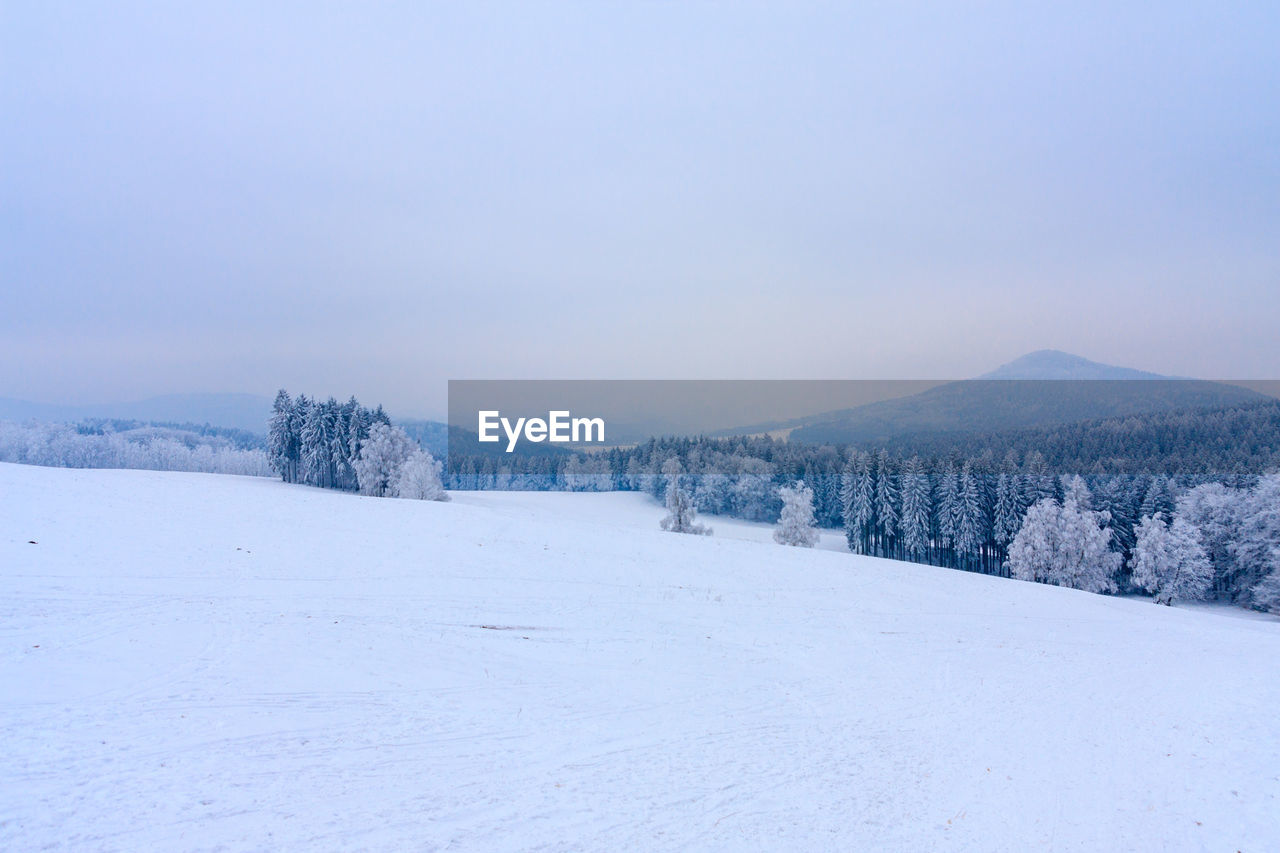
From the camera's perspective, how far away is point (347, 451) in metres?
59.1

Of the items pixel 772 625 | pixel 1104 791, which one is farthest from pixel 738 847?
pixel 772 625

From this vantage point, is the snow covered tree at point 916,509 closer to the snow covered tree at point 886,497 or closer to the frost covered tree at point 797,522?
the snow covered tree at point 886,497

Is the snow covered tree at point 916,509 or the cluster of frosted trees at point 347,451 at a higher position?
the cluster of frosted trees at point 347,451

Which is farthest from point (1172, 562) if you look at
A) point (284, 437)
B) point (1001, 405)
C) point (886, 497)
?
point (1001, 405)

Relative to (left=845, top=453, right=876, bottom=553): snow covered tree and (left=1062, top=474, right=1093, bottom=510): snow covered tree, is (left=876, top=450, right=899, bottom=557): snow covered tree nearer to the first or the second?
(left=845, top=453, right=876, bottom=553): snow covered tree

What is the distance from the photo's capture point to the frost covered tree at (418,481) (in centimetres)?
5238

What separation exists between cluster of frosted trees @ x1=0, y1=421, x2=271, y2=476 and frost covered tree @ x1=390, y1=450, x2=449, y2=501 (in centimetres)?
3914

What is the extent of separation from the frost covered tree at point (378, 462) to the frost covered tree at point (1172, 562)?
6166 centimetres

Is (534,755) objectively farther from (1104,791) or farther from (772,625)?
(772,625)

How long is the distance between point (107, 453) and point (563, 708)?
11368 centimetres

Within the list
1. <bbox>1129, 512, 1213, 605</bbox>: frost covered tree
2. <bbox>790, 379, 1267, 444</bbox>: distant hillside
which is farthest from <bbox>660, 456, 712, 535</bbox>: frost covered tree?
<bbox>790, 379, 1267, 444</bbox>: distant hillside

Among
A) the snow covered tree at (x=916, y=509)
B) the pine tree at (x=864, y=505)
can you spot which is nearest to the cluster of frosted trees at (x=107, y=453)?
the pine tree at (x=864, y=505)

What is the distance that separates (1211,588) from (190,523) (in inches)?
2732

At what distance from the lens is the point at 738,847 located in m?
7.00
